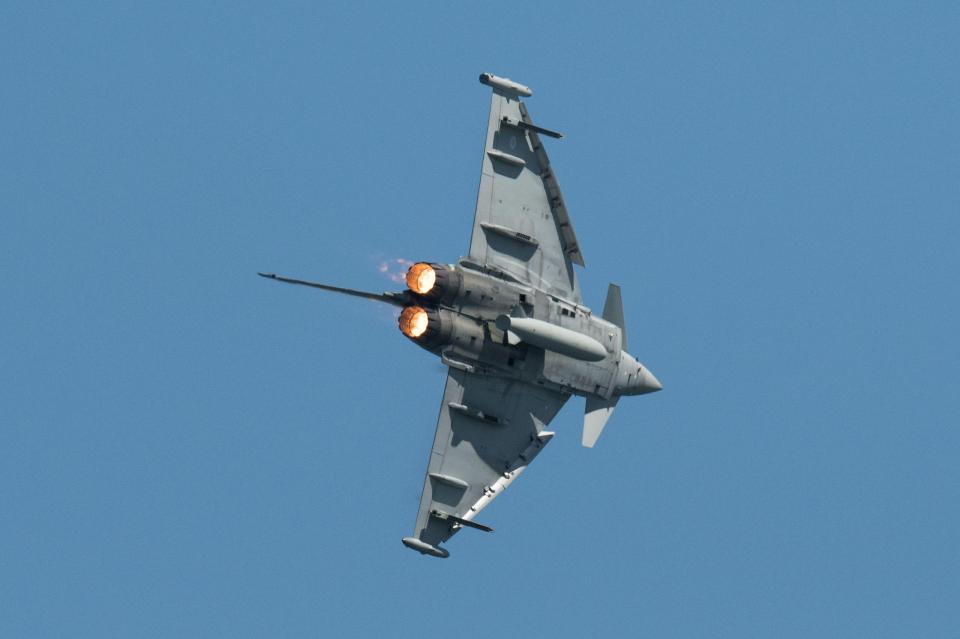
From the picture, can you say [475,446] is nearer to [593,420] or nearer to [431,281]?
[593,420]

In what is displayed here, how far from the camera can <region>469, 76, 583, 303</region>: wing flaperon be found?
49188 millimetres

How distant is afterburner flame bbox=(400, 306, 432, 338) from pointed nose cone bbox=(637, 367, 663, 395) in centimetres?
643

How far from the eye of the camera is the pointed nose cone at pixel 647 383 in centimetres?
5166

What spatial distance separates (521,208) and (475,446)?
5.02m

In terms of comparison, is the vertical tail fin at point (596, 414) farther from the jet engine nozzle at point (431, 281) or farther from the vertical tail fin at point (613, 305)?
the jet engine nozzle at point (431, 281)

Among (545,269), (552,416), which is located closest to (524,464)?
(552,416)

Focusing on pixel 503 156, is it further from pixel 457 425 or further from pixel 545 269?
pixel 457 425

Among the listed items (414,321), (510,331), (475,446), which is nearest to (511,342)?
(510,331)

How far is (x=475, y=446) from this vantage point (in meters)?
50.3

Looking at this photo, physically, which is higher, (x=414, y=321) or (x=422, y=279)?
(x=422, y=279)

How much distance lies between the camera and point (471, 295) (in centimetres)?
4762

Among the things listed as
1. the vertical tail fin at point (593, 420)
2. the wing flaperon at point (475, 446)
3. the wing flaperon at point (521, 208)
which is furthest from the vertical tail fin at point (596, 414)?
the wing flaperon at point (521, 208)

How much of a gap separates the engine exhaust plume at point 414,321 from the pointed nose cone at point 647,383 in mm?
6429

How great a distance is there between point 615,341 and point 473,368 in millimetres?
3448
